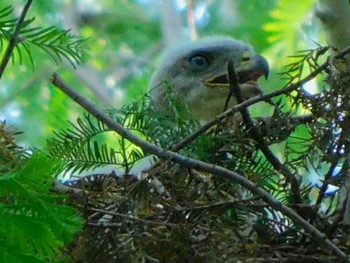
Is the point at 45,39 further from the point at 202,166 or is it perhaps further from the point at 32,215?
the point at 32,215

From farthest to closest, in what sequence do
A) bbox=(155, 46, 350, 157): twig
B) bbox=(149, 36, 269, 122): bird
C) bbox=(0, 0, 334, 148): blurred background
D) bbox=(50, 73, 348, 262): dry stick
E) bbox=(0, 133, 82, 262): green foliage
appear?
bbox=(0, 0, 334, 148): blurred background
bbox=(149, 36, 269, 122): bird
bbox=(155, 46, 350, 157): twig
bbox=(50, 73, 348, 262): dry stick
bbox=(0, 133, 82, 262): green foliage

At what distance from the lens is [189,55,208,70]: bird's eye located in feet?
10.9

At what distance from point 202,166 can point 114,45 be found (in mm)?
5190

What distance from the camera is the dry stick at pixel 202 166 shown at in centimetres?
180

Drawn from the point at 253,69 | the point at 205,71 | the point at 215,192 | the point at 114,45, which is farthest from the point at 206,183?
the point at 114,45

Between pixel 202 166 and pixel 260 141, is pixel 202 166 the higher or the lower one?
the lower one

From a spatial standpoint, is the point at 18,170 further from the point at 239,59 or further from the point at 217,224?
the point at 239,59

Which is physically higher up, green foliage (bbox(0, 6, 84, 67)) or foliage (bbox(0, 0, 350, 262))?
green foliage (bbox(0, 6, 84, 67))

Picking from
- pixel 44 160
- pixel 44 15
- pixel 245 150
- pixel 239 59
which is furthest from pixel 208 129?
pixel 44 15

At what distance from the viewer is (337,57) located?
212cm

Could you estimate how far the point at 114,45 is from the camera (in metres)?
6.99

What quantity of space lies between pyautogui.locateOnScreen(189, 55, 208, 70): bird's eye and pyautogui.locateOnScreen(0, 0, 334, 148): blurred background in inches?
18.3

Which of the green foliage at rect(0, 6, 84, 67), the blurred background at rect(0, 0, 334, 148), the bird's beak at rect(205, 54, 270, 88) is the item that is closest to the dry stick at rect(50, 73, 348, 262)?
the green foliage at rect(0, 6, 84, 67)

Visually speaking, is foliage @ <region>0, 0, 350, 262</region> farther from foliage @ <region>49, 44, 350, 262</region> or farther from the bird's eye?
the bird's eye
